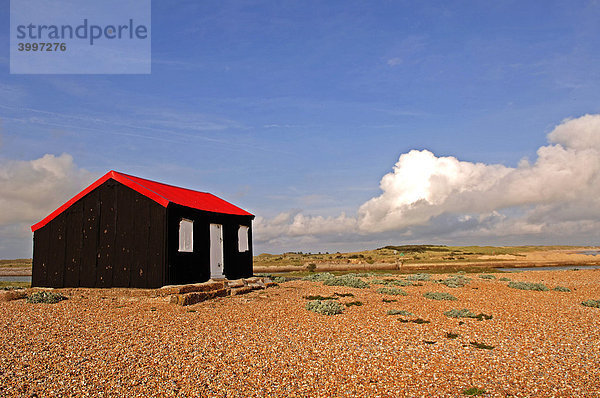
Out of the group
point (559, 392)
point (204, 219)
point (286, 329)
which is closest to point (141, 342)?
point (286, 329)

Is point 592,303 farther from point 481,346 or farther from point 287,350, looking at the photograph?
point 287,350

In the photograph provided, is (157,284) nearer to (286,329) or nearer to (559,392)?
(286,329)

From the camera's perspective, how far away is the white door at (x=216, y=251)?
79.9ft

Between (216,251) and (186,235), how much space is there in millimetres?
2868

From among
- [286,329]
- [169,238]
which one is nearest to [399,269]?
[169,238]

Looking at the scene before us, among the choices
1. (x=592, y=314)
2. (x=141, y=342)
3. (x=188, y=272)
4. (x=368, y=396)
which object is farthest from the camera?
(x=188, y=272)

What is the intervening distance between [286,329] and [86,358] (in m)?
5.95

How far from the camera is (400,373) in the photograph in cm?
945

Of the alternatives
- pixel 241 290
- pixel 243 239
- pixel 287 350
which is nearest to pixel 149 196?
pixel 241 290

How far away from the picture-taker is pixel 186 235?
2244 cm

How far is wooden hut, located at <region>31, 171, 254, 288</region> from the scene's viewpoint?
807 inches

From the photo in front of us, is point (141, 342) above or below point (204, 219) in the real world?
below

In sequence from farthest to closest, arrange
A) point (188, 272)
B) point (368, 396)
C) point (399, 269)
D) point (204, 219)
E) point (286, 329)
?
1. point (399, 269)
2. point (204, 219)
3. point (188, 272)
4. point (286, 329)
5. point (368, 396)

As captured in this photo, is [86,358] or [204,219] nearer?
[86,358]
